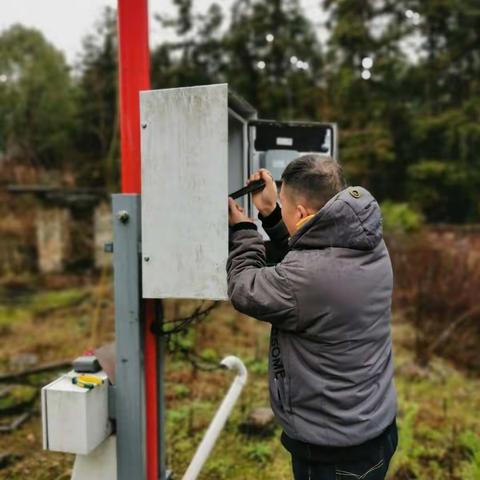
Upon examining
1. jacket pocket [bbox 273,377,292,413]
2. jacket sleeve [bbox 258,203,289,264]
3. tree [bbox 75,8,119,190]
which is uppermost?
tree [bbox 75,8,119,190]

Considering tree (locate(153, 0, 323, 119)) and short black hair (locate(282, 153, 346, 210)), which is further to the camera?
tree (locate(153, 0, 323, 119))

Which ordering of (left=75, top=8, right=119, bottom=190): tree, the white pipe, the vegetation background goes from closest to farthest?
the white pipe
the vegetation background
(left=75, top=8, right=119, bottom=190): tree

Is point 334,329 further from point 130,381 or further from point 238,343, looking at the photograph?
point 238,343

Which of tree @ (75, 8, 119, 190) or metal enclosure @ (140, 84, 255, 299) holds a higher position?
tree @ (75, 8, 119, 190)

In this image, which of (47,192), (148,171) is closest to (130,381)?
(148,171)

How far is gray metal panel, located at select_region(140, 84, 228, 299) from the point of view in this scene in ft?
5.19

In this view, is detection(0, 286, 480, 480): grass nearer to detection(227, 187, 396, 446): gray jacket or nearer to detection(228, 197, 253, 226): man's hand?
detection(227, 187, 396, 446): gray jacket

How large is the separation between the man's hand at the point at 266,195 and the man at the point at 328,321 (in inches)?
8.2

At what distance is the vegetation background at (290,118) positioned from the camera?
12.3 ft

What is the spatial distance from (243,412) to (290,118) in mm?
6561

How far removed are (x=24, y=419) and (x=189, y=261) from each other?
10.2 feet

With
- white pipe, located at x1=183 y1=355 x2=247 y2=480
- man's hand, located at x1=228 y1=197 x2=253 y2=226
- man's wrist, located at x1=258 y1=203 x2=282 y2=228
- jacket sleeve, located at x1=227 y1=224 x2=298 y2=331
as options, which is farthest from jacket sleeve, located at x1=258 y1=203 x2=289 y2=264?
white pipe, located at x1=183 y1=355 x2=247 y2=480

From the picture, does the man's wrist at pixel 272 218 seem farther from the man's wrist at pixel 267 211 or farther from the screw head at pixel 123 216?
the screw head at pixel 123 216

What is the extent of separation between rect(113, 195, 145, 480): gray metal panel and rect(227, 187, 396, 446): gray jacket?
0.58 metres
